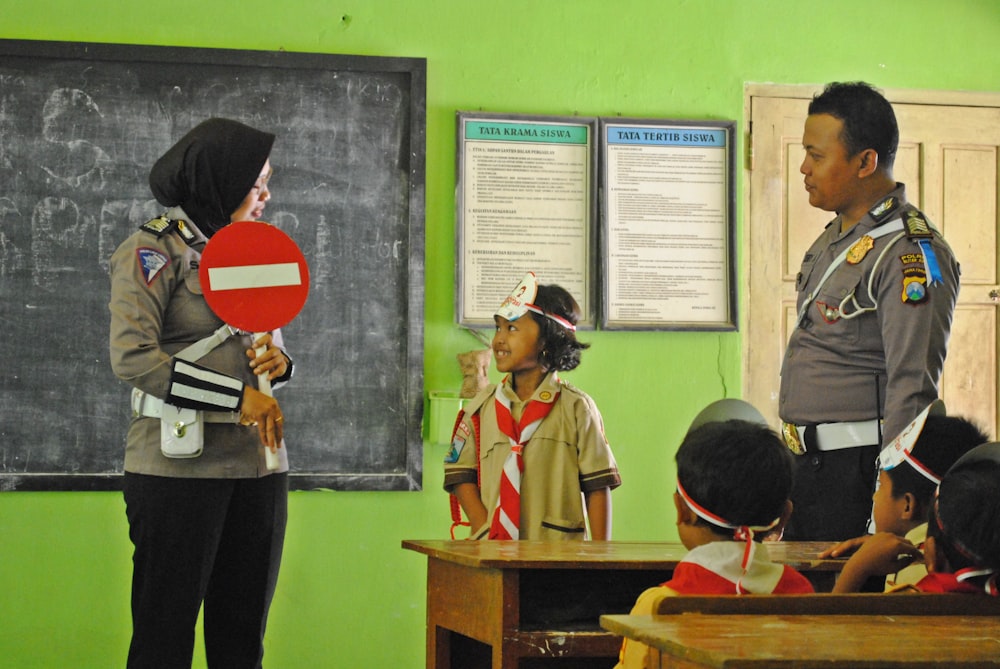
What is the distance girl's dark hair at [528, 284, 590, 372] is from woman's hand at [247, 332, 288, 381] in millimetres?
885

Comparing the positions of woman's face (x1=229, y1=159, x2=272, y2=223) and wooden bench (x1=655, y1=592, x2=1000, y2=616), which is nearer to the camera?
wooden bench (x1=655, y1=592, x2=1000, y2=616)

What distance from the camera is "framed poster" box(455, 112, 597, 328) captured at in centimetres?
410

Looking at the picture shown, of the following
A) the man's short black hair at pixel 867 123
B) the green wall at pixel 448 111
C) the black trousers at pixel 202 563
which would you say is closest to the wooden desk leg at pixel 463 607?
the black trousers at pixel 202 563

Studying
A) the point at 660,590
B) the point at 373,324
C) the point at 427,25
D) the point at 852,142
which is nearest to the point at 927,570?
the point at 660,590

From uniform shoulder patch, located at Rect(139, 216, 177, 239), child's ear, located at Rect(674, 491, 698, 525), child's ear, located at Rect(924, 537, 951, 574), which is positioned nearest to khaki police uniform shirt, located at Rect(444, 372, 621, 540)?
uniform shoulder patch, located at Rect(139, 216, 177, 239)

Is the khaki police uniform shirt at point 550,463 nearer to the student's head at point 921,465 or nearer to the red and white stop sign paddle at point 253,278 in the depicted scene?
the red and white stop sign paddle at point 253,278

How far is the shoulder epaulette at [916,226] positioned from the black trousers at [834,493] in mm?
479

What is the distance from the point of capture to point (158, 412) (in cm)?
241

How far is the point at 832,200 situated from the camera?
280 centimetres

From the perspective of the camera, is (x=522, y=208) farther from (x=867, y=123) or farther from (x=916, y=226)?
(x=916, y=226)

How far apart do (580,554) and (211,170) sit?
1.10m

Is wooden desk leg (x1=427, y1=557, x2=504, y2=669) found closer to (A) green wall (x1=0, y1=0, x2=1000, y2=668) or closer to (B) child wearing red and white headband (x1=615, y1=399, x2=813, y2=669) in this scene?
(B) child wearing red and white headband (x1=615, y1=399, x2=813, y2=669)

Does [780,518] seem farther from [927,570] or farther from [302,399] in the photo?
[302,399]

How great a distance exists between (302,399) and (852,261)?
6.61ft
